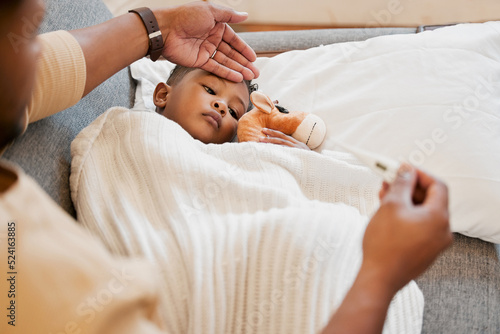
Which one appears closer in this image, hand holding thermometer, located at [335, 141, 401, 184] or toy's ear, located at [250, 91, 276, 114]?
hand holding thermometer, located at [335, 141, 401, 184]

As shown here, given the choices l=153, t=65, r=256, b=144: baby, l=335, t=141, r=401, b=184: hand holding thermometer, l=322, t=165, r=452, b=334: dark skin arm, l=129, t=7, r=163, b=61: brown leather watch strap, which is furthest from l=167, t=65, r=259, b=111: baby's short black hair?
l=322, t=165, r=452, b=334: dark skin arm

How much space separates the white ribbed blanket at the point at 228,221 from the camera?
0.84 m

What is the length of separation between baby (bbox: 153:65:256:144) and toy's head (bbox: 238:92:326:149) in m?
0.07

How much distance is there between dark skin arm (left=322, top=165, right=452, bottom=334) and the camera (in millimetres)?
640

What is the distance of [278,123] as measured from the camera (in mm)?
1424

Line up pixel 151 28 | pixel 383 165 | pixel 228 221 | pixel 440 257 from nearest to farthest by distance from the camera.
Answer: pixel 383 165 → pixel 228 221 → pixel 440 257 → pixel 151 28

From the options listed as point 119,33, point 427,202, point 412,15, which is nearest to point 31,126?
point 119,33

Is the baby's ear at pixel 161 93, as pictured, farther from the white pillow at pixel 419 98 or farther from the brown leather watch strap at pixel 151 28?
the brown leather watch strap at pixel 151 28

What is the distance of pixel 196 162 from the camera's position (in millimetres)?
1075

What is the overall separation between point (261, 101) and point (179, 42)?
0.29 metres

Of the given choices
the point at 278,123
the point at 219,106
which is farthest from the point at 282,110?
the point at 219,106

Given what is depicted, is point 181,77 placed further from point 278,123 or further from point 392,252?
point 392,252

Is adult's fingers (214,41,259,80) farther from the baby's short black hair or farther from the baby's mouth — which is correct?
the baby's mouth

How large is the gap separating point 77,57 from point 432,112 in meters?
0.93
